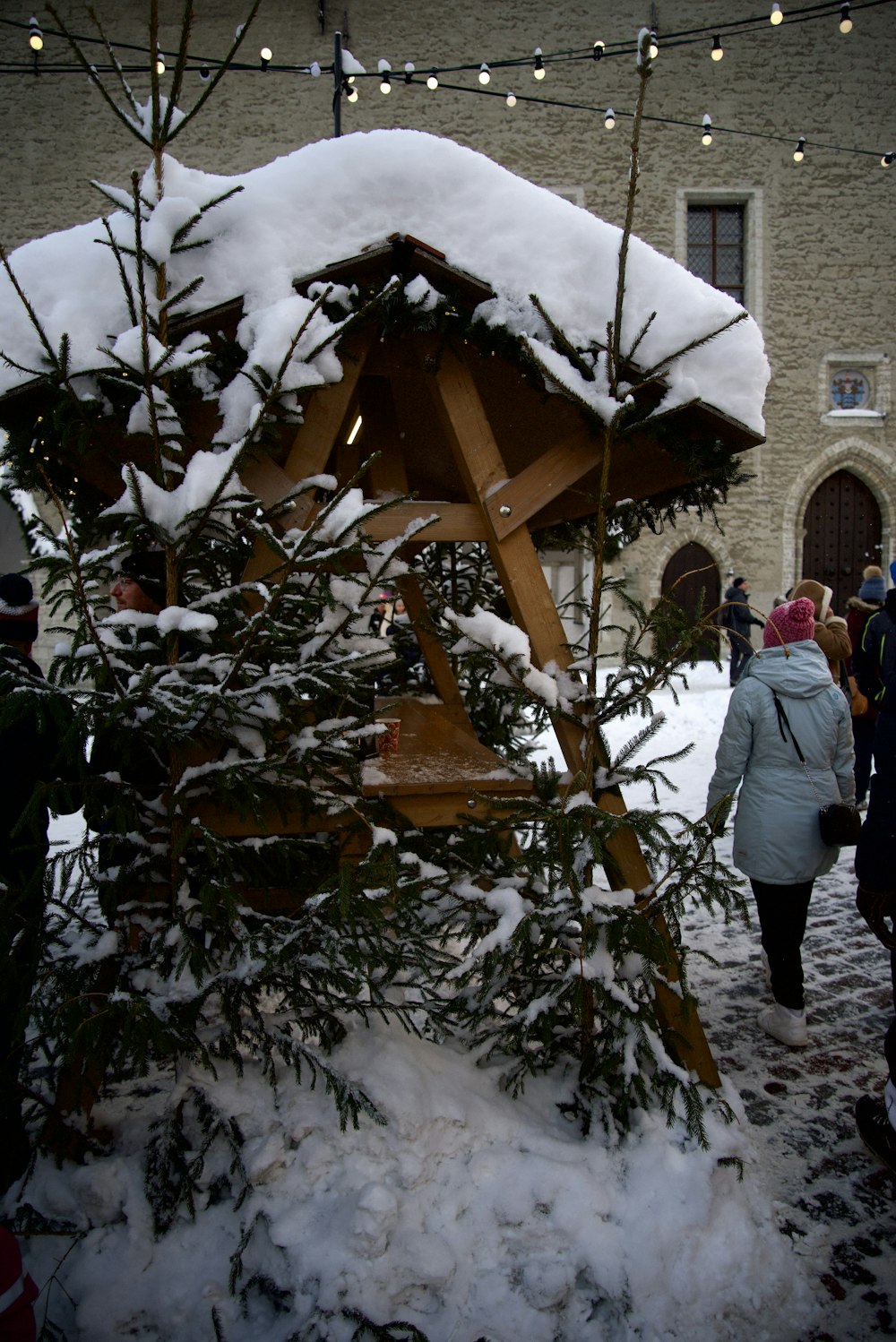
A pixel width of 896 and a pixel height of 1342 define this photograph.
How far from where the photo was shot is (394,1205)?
1.99 metres

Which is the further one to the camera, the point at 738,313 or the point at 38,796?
the point at 738,313

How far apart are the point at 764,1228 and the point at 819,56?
68.7 feet

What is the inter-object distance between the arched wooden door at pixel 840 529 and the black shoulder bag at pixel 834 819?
50.0 ft

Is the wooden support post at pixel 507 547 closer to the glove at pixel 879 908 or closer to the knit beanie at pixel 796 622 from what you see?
the glove at pixel 879 908

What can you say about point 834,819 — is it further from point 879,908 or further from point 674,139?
point 674,139

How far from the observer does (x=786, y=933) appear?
3301mm

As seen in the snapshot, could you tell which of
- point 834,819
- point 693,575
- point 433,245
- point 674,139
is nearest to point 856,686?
point 834,819

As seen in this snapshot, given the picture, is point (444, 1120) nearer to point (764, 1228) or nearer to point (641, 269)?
point (764, 1228)

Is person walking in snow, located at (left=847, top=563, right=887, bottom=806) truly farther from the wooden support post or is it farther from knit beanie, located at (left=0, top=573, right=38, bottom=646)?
knit beanie, located at (left=0, top=573, right=38, bottom=646)

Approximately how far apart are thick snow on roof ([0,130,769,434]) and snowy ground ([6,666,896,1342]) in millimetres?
2139

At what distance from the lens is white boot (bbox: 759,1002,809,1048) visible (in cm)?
326

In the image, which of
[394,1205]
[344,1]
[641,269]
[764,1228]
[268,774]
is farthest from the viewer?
[344,1]

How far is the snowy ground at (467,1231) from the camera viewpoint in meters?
1.89

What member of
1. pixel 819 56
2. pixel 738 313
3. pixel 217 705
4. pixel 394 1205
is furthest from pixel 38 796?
pixel 819 56
